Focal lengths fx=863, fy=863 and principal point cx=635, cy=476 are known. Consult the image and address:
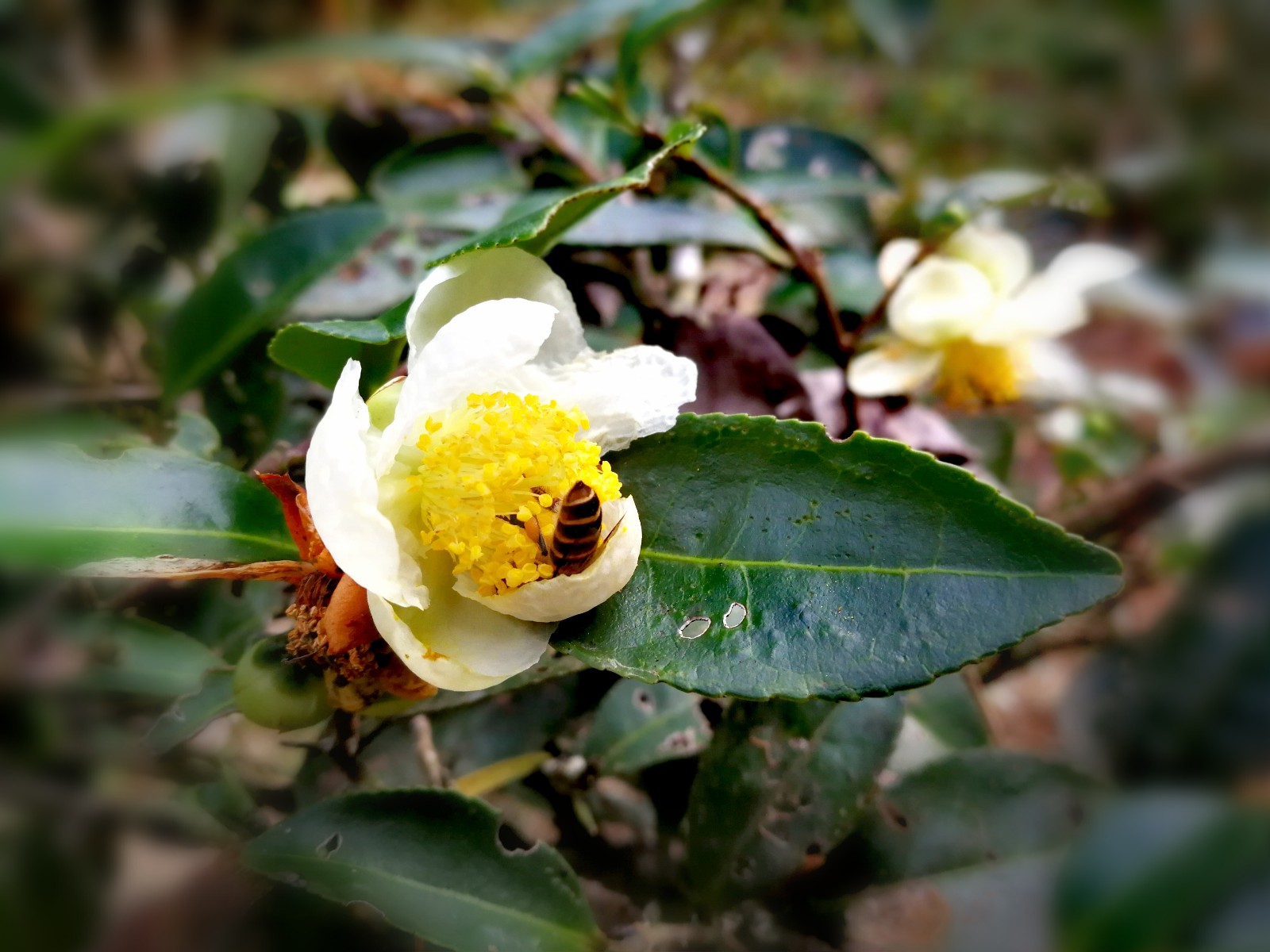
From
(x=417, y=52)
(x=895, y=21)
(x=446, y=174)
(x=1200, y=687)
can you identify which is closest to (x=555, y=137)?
(x=446, y=174)

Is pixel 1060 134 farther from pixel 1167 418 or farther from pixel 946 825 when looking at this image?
pixel 946 825

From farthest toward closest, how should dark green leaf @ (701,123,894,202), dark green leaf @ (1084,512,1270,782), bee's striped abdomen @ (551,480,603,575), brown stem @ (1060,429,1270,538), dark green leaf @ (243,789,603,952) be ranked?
dark green leaf @ (1084,512,1270,782), brown stem @ (1060,429,1270,538), dark green leaf @ (701,123,894,202), dark green leaf @ (243,789,603,952), bee's striped abdomen @ (551,480,603,575)

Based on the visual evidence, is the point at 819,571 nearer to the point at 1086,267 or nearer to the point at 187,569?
the point at 187,569

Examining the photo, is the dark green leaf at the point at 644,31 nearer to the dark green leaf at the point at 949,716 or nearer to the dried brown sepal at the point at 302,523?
the dried brown sepal at the point at 302,523

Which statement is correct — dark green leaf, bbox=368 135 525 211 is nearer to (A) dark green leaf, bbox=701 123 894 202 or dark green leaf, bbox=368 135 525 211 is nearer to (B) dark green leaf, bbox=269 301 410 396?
(A) dark green leaf, bbox=701 123 894 202

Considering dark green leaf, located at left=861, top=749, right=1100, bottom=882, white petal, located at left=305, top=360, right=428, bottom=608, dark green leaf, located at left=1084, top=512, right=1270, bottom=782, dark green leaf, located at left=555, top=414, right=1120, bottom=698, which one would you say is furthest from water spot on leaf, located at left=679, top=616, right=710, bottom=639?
dark green leaf, located at left=1084, top=512, right=1270, bottom=782

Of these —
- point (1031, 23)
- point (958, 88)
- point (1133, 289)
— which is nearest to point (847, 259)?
point (1133, 289)
